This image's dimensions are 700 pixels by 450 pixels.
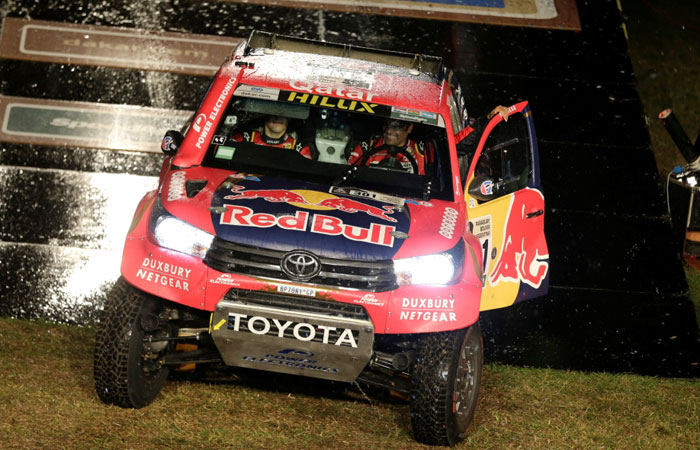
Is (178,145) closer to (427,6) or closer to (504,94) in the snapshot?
(504,94)

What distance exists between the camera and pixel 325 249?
536 centimetres

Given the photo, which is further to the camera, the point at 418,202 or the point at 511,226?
the point at 511,226

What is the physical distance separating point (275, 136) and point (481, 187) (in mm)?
1390

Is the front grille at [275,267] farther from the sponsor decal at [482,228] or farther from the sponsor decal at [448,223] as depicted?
the sponsor decal at [482,228]

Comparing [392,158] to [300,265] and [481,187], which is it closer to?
[481,187]

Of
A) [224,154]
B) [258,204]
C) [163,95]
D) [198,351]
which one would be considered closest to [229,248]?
[258,204]

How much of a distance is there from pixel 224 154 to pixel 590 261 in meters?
3.99

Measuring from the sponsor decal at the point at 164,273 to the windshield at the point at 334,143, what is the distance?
39.1 inches

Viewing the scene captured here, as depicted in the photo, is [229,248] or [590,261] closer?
[229,248]

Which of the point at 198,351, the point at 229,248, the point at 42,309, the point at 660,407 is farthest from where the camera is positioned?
the point at 42,309

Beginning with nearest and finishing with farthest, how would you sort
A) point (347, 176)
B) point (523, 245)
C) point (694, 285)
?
1. point (347, 176)
2. point (523, 245)
3. point (694, 285)

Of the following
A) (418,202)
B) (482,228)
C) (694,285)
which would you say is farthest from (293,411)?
(694,285)

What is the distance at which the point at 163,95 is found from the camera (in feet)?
34.9

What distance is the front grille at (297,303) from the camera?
209 inches
